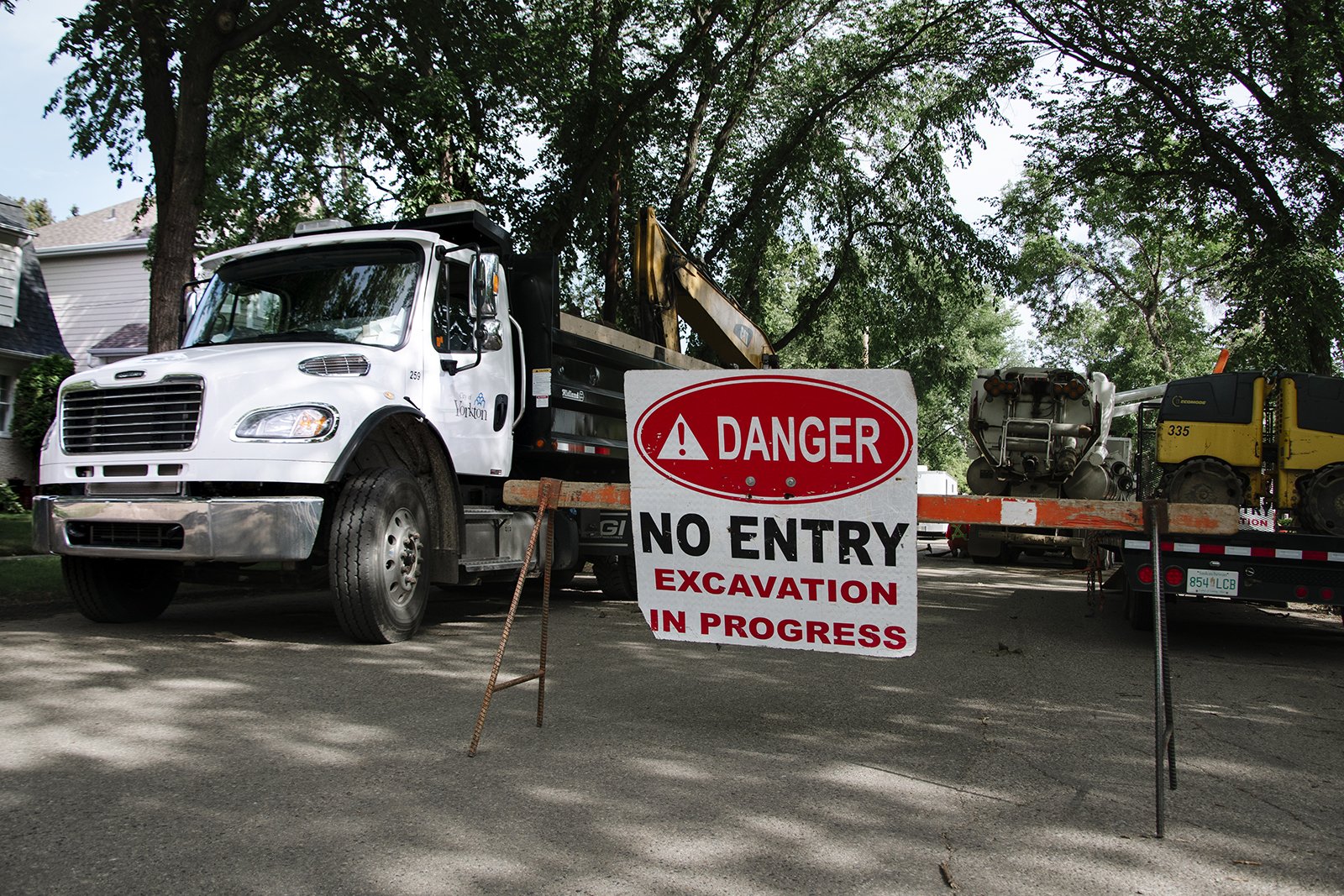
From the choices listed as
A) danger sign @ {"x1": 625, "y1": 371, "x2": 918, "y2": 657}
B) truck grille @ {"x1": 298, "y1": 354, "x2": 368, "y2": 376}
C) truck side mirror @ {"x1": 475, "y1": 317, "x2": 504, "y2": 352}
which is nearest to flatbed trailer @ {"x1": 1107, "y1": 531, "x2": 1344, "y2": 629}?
danger sign @ {"x1": 625, "y1": 371, "x2": 918, "y2": 657}

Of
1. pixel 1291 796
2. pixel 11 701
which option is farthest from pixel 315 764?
pixel 1291 796

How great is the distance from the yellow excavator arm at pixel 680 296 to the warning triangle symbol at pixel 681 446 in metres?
6.82

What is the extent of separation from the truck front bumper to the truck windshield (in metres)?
1.53

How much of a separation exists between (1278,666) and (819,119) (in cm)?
1736

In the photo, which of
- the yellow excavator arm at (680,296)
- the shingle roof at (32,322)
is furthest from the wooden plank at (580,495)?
the shingle roof at (32,322)

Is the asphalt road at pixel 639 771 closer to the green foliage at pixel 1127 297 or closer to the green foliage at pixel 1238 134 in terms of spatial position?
the green foliage at pixel 1238 134

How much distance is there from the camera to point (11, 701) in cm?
521

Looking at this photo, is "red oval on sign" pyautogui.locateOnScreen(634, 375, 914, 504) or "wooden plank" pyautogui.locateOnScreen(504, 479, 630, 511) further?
"wooden plank" pyautogui.locateOnScreen(504, 479, 630, 511)

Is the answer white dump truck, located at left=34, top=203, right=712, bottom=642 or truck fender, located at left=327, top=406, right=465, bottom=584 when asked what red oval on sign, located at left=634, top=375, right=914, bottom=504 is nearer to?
white dump truck, located at left=34, top=203, right=712, bottom=642

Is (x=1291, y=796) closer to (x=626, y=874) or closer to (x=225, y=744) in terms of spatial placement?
(x=626, y=874)

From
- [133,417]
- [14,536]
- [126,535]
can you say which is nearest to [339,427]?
[133,417]

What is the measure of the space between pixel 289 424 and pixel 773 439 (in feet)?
11.8

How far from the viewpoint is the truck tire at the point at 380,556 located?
6.88 metres

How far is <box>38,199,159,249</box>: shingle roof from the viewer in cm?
3026
